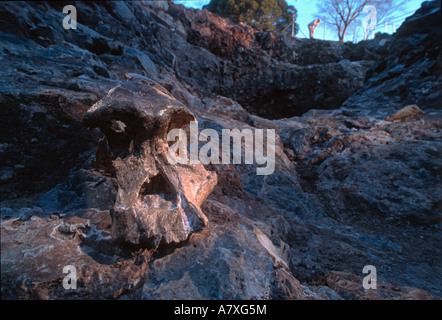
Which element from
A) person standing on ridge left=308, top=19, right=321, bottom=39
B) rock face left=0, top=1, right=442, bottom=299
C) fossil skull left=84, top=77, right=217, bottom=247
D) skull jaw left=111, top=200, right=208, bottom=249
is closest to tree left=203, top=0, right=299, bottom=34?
person standing on ridge left=308, top=19, right=321, bottom=39

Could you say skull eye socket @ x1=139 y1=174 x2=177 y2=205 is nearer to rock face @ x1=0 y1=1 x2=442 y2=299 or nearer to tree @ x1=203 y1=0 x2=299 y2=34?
rock face @ x1=0 y1=1 x2=442 y2=299

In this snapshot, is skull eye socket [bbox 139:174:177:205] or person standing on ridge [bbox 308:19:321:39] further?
person standing on ridge [bbox 308:19:321:39]

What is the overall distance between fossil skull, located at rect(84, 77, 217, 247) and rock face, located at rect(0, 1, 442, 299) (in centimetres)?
1

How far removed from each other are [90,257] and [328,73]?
1310 cm

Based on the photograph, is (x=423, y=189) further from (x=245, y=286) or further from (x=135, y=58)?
(x=135, y=58)

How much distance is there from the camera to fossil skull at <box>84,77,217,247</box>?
64.1 inches

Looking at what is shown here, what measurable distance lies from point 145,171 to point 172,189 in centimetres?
24

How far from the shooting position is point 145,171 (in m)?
1.81
